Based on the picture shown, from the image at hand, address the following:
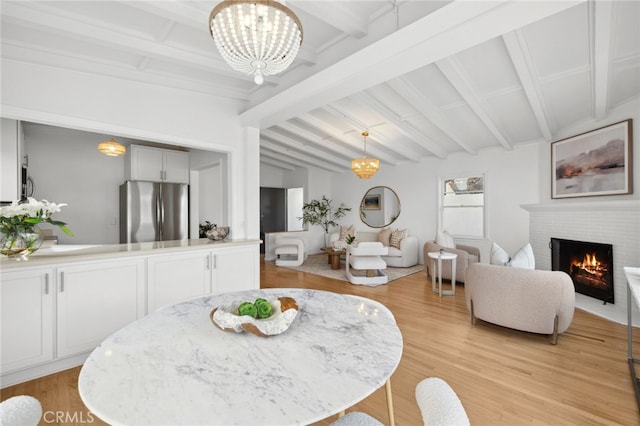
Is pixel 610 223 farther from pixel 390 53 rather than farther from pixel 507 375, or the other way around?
pixel 390 53

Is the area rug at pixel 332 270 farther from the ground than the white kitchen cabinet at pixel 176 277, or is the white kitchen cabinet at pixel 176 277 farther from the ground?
the white kitchen cabinet at pixel 176 277

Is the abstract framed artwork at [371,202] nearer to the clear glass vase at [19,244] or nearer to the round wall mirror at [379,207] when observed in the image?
the round wall mirror at [379,207]

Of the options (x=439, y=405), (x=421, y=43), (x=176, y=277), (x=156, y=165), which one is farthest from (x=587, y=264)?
(x=156, y=165)

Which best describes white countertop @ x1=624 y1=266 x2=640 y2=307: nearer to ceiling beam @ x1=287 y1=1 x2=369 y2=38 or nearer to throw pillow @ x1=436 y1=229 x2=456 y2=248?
ceiling beam @ x1=287 y1=1 x2=369 y2=38

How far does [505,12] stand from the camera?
1538 millimetres

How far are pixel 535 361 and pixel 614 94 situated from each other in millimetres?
3120

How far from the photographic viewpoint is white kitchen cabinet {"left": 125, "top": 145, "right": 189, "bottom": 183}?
4.54 meters

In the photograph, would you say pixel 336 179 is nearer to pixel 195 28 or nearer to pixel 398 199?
pixel 398 199

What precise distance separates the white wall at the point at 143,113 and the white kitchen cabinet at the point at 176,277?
2.07 ft

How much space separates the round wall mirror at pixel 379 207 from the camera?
279 inches

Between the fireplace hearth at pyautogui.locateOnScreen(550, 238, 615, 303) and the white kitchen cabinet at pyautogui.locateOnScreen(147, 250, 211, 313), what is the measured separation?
459 cm

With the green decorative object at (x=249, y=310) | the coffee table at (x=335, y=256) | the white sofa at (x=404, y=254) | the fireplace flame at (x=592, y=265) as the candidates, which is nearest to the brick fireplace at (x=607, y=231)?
the fireplace flame at (x=592, y=265)

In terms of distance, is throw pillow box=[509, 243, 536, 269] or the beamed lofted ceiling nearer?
the beamed lofted ceiling

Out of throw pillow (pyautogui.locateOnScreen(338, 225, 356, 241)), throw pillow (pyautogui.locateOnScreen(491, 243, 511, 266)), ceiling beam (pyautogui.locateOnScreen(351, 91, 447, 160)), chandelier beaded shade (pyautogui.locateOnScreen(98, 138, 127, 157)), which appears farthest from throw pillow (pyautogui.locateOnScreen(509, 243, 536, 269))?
chandelier beaded shade (pyautogui.locateOnScreen(98, 138, 127, 157))
